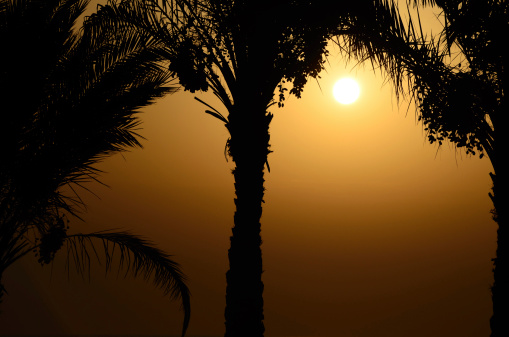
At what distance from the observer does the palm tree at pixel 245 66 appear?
952 centimetres

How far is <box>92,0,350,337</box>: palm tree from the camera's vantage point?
952cm

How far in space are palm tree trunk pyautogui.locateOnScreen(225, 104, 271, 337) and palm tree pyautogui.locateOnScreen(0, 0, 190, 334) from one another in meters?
1.44

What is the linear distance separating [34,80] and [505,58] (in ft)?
24.3

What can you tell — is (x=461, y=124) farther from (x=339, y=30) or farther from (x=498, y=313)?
(x=498, y=313)

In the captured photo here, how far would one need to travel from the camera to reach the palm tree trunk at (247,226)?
9.48m

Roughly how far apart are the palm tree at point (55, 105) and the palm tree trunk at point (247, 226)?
1440 mm

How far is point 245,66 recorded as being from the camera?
1002 cm

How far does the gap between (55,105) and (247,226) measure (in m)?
3.46

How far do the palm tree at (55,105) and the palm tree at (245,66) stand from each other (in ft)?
2.33

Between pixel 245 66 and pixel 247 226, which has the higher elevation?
pixel 245 66

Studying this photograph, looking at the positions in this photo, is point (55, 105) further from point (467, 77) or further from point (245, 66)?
point (467, 77)

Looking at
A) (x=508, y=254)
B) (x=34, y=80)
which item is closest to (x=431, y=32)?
(x=508, y=254)

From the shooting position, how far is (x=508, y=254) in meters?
10.5

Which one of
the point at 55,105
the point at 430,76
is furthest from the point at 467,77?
the point at 55,105
